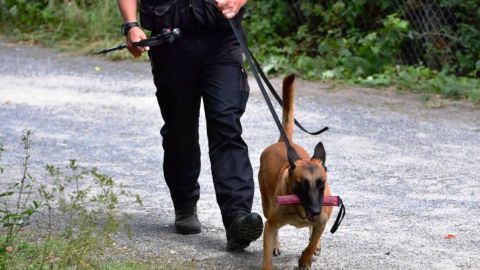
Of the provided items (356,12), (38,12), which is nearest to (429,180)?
(356,12)

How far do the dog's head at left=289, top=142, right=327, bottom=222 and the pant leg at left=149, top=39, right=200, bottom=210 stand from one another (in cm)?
97

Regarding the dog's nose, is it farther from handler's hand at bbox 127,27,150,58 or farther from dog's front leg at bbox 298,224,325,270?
handler's hand at bbox 127,27,150,58

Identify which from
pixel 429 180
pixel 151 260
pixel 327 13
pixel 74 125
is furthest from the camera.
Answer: pixel 327 13

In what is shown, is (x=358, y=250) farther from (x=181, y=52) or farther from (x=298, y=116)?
(x=298, y=116)

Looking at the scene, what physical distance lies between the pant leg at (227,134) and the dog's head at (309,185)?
2.30 feet

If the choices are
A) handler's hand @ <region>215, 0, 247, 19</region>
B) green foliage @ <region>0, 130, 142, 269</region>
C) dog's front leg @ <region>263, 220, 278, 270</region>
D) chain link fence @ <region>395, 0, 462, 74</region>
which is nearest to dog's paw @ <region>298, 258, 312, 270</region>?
dog's front leg @ <region>263, 220, 278, 270</region>

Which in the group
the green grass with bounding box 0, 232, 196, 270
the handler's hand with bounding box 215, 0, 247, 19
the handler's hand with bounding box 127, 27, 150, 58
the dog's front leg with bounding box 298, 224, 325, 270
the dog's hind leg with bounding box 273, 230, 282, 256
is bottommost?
the dog's hind leg with bounding box 273, 230, 282, 256

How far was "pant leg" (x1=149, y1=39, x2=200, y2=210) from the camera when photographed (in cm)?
580

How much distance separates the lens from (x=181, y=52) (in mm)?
5770

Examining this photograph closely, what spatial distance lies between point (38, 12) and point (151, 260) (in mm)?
10517

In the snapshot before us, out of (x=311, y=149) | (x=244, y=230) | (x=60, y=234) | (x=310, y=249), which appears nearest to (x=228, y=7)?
(x=244, y=230)

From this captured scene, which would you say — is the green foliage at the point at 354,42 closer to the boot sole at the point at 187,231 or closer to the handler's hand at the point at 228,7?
the boot sole at the point at 187,231

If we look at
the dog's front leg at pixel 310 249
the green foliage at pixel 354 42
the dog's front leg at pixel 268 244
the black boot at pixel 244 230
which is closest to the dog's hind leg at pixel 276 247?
the black boot at pixel 244 230

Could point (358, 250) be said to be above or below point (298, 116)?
above
